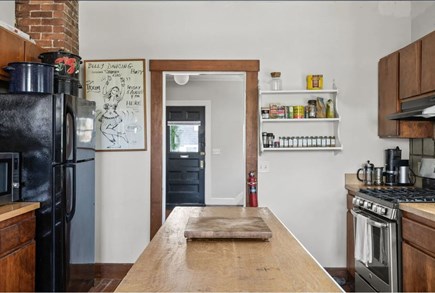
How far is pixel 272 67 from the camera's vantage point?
3.62 metres

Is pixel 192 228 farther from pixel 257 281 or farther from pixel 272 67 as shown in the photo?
pixel 272 67

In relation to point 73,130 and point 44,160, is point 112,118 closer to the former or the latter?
point 73,130

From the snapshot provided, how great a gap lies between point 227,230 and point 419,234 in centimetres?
142

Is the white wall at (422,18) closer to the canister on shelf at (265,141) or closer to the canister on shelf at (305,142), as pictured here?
the canister on shelf at (305,142)

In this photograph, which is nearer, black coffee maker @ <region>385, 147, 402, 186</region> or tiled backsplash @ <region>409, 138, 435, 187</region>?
tiled backsplash @ <region>409, 138, 435, 187</region>

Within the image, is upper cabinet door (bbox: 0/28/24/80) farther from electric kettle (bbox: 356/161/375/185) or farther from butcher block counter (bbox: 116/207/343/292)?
electric kettle (bbox: 356/161/375/185)

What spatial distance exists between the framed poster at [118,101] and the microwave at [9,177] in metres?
1.17

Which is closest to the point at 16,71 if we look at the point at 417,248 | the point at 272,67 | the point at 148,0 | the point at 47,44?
the point at 47,44

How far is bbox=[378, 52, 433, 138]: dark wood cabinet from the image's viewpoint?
125 inches

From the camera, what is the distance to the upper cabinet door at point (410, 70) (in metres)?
2.87

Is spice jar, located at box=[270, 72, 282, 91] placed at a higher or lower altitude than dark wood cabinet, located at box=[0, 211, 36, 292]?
higher

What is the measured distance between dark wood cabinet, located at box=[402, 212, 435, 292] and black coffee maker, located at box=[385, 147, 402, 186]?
1.03 m

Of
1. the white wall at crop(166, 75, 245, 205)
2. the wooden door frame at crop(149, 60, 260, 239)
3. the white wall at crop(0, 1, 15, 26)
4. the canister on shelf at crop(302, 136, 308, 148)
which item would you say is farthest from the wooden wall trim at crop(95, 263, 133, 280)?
the white wall at crop(166, 75, 245, 205)

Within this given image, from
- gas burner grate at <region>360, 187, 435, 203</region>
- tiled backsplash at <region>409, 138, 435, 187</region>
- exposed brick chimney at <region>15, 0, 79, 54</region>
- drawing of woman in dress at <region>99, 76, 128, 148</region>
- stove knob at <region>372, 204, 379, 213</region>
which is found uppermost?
exposed brick chimney at <region>15, 0, 79, 54</region>
